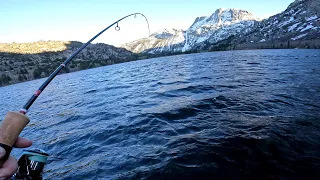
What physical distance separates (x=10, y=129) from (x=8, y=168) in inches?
22.6

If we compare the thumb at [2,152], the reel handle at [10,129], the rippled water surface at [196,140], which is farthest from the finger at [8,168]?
the rippled water surface at [196,140]

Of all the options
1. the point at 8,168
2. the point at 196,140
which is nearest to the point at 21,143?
the point at 8,168

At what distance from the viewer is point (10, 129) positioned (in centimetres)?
346

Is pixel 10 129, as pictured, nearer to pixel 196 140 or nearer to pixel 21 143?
pixel 21 143

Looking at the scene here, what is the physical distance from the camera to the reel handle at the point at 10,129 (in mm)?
3312

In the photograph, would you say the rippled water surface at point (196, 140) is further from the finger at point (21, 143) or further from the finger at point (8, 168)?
the finger at point (8, 168)

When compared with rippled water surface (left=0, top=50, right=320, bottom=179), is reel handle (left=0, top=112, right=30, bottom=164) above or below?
above

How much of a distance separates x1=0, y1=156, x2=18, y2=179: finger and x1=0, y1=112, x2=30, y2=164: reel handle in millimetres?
95

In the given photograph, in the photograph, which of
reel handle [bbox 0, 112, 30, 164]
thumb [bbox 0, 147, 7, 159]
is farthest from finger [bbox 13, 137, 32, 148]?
thumb [bbox 0, 147, 7, 159]

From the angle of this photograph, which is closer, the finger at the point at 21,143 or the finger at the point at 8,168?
the finger at the point at 8,168

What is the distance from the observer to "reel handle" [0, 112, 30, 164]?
3.31m

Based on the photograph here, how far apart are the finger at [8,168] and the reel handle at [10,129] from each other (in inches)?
3.8

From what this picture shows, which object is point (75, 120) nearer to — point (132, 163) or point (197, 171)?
point (132, 163)

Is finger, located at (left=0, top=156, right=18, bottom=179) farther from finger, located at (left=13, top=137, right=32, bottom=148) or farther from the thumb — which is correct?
finger, located at (left=13, top=137, right=32, bottom=148)
